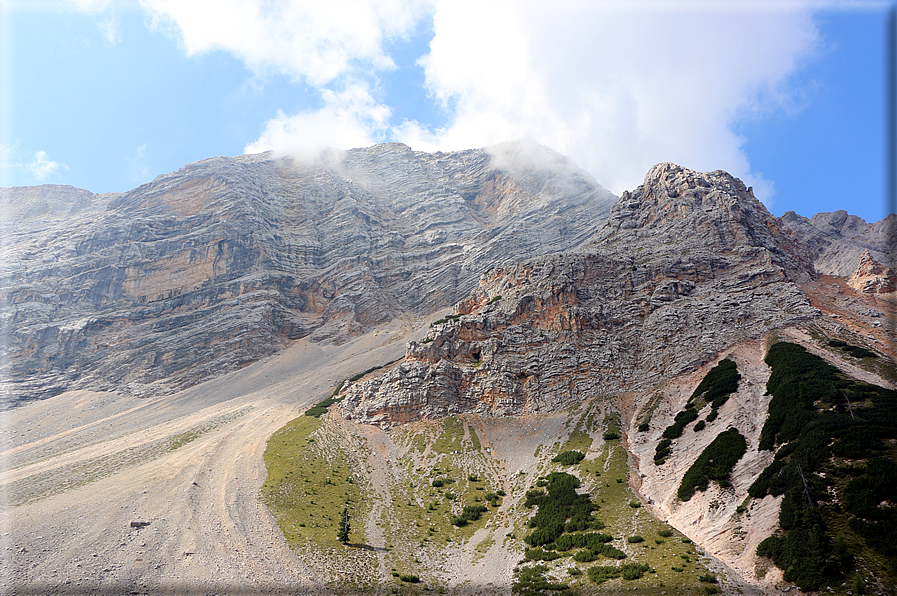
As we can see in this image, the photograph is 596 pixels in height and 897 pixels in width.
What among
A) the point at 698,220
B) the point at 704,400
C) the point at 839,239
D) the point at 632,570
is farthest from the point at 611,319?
the point at 839,239

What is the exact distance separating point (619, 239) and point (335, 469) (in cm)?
8461

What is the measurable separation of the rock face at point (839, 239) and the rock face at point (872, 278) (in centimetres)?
2521

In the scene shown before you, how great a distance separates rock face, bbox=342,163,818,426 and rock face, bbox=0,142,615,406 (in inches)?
2563

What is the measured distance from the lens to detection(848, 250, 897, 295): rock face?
8775 centimetres

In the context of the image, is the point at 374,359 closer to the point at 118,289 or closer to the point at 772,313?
the point at 772,313

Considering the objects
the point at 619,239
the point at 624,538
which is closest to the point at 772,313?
the point at 619,239

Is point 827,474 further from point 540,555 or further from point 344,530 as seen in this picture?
point 344,530

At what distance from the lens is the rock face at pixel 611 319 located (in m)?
75.4

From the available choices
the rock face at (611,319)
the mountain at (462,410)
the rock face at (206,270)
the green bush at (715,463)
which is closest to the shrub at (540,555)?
the mountain at (462,410)

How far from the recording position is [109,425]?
9519 cm

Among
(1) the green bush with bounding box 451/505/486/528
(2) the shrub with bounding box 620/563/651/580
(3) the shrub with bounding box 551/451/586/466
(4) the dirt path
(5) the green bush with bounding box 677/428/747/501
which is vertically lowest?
(4) the dirt path

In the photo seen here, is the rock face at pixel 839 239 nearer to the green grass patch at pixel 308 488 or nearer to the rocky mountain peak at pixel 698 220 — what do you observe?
the rocky mountain peak at pixel 698 220

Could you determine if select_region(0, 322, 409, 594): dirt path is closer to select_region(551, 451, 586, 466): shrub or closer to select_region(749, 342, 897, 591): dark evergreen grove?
select_region(551, 451, 586, 466): shrub

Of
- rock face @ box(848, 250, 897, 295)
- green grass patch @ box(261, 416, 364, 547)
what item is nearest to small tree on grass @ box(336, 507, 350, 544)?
green grass patch @ box(261, 416, 364, 547)
